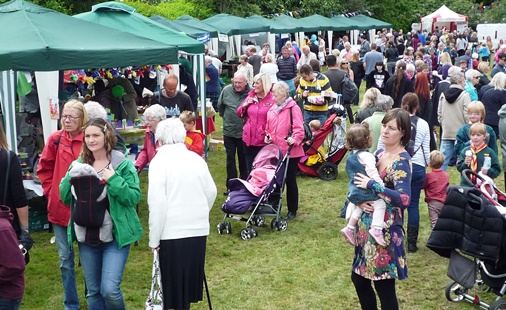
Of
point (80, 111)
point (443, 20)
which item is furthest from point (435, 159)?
point (443, 20)

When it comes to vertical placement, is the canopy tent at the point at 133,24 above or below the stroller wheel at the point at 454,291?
above

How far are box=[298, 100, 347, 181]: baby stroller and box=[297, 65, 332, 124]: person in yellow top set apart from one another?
0.15 m

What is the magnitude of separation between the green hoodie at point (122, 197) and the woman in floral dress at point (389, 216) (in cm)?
153

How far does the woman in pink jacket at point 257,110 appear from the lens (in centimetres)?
854

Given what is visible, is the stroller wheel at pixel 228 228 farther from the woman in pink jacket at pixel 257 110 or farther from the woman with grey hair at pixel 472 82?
the woman with grey hair at pixel 472 82

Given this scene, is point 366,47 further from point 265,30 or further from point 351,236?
point 351,236

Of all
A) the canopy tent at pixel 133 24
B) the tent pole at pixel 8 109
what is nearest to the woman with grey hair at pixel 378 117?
the tent pole at pixel 8 109

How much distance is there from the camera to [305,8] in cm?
3812

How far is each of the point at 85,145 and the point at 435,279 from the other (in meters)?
3.75

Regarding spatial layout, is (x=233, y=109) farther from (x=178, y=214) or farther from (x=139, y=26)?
(x=178, y=214)

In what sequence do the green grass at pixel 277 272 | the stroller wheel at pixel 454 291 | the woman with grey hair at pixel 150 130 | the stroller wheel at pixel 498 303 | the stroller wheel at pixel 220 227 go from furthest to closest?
the stroller wheel at pixel 220 227 < the woman with grey hair at pixel 150 130 < the green grass at pixel 277 272 < the stroller wheel at pixel 454 291 < the stroller wheel at pixel 498 303

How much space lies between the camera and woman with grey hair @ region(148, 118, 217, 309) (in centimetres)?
470

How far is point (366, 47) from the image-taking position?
92.5 ft

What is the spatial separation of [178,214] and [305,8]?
114 ft
